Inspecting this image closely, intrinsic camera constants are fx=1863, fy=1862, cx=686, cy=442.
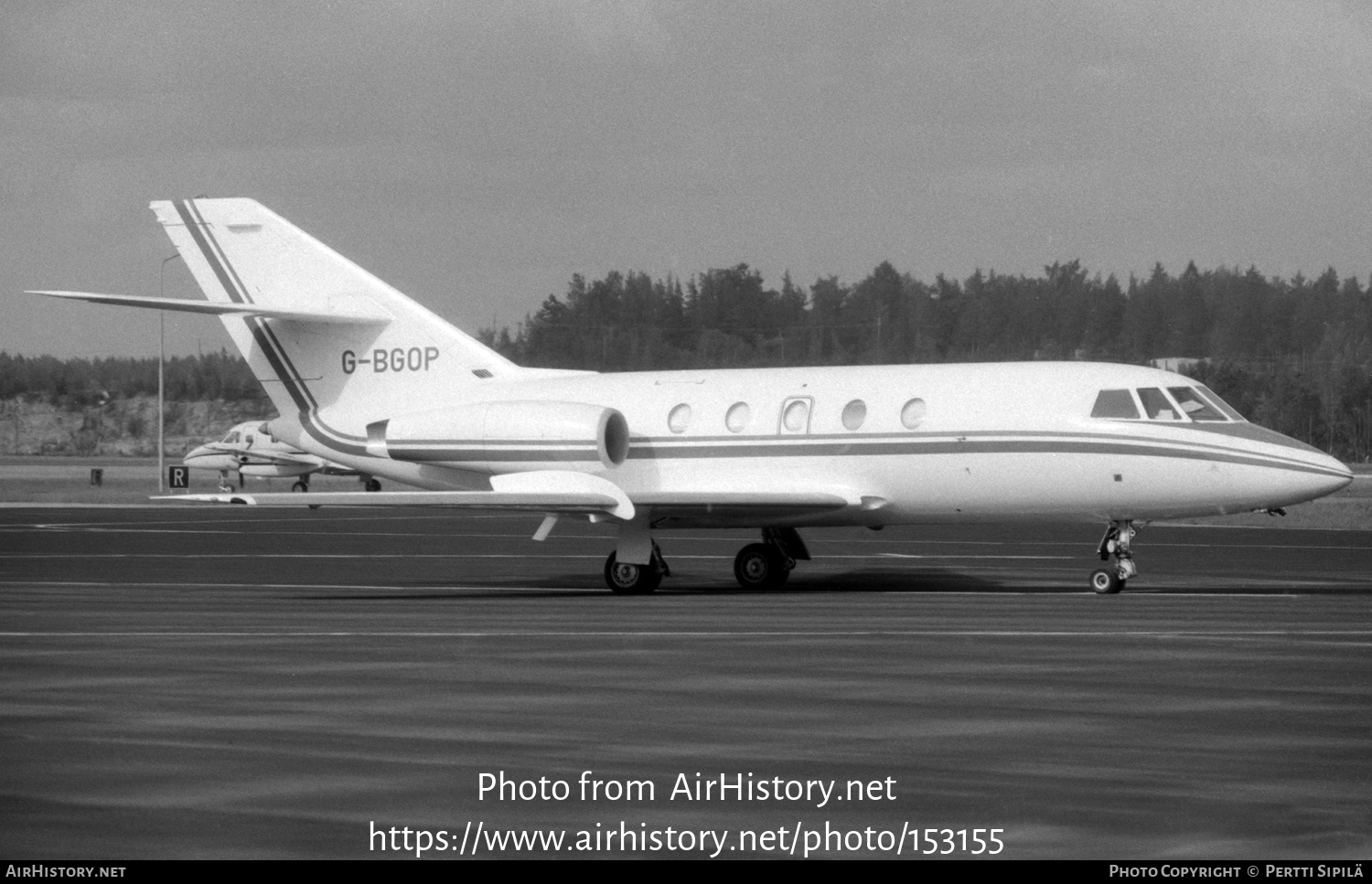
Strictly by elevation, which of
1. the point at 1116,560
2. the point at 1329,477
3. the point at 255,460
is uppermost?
the point at 255,460

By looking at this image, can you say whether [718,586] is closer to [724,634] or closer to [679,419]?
[679,419]

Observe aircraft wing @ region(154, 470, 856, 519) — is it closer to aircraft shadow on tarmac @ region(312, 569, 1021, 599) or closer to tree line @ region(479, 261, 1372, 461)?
aircraft shadow on tarmac @ region(312, 569, 1021, 599)

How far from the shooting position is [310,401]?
2745 centimetres

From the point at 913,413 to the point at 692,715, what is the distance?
496 inches

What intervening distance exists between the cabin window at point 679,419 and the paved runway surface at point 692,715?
89.3 inches

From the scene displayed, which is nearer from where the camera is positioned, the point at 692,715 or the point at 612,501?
the point at 692,715

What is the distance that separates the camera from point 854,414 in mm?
23891

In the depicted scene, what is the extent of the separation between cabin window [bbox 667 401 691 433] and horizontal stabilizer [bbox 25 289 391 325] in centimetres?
480

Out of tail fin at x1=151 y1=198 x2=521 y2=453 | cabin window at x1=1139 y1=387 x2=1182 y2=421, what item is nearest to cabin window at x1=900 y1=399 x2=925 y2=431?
cabin window at x1=1139 y1=387 x2=1182 y2=421

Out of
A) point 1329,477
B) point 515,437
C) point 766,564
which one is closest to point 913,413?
point 766,564

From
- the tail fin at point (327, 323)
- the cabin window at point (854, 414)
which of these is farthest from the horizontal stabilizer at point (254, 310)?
the cabin window at point (854, 414)

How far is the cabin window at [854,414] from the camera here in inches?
938

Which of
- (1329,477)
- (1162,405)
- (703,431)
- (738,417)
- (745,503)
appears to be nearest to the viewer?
(1329,477)

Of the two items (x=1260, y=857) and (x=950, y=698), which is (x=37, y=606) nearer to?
(x=950, y=698)
